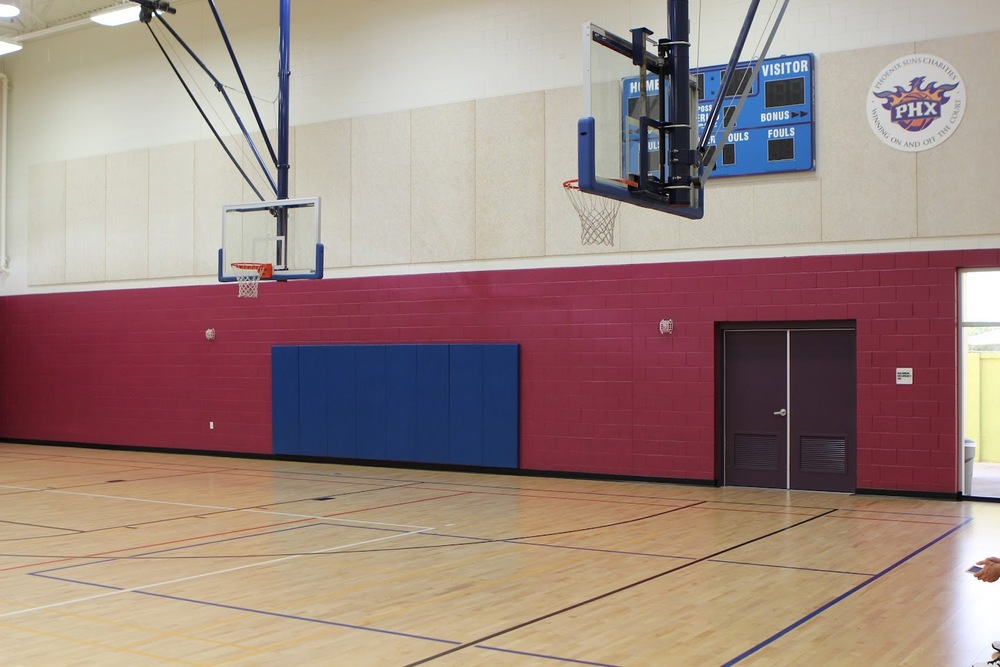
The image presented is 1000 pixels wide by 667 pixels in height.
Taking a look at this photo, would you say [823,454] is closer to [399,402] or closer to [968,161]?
[968,161]

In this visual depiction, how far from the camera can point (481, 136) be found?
1634 centimetres

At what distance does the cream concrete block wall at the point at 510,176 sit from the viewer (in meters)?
15.9

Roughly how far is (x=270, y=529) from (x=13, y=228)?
14.6 m

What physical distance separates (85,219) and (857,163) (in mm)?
15098

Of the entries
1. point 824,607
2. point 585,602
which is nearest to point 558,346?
point 585,602

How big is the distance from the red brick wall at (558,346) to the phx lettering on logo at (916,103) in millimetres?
1722

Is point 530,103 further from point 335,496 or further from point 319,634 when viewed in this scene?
point 319,634

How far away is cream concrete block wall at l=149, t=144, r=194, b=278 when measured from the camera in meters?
19.4

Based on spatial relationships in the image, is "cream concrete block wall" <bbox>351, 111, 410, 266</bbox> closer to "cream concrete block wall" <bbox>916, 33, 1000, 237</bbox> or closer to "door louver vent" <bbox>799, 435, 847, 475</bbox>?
"door louver vent" <bbox>799, 435, 847, 475</bbox>

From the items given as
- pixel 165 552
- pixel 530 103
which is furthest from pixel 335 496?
pixel 530 103

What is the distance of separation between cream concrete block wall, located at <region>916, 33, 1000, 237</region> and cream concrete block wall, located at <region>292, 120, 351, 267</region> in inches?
363

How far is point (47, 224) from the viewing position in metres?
21.6

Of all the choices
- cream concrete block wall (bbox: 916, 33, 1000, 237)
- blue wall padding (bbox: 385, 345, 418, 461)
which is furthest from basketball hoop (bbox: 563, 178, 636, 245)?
cream concrete block wall (bbox: 916, 33, 1000, 237)

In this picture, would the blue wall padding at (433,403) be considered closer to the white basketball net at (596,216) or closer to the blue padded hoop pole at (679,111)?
the white basketball net at (596,216)
